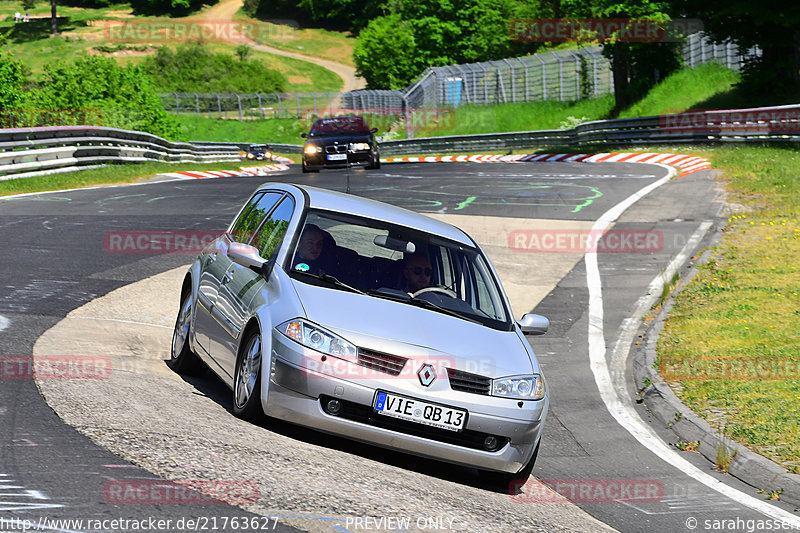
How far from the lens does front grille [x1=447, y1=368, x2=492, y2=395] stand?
6465mm

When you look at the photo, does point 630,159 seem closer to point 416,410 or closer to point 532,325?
point 532,325

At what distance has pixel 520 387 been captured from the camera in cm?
673

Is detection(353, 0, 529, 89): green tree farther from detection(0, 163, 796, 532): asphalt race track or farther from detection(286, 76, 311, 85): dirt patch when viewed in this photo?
detection(0, 163, 796, 532): asphalt race track

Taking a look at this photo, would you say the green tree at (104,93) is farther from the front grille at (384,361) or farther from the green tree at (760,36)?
the front grille at (384,361)

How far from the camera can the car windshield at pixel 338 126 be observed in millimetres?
33062

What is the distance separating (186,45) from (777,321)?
11897 centimetres

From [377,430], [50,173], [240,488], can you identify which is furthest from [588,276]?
[50,173]

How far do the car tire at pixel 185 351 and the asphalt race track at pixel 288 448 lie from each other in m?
0.19

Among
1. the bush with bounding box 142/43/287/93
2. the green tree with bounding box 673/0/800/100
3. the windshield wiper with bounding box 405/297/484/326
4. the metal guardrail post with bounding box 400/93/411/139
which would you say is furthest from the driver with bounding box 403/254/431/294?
the bush with bounding box 142/43/287/93

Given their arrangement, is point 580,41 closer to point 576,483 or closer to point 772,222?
point 772,222

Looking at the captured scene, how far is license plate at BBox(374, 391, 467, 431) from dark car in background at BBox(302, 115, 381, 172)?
86.4 ft

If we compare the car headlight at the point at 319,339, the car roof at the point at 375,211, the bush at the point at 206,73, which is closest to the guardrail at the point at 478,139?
the car roof at the point at 375,211

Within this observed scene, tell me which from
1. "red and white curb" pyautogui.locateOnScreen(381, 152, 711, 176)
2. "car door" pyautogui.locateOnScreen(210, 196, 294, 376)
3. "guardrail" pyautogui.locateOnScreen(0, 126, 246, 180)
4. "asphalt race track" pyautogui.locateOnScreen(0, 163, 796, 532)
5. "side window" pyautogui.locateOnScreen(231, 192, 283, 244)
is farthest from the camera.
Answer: "red and white curb" pyautogui.locateOnScreen(381, 152, 711, 176)

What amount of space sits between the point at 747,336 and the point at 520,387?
557 cm
